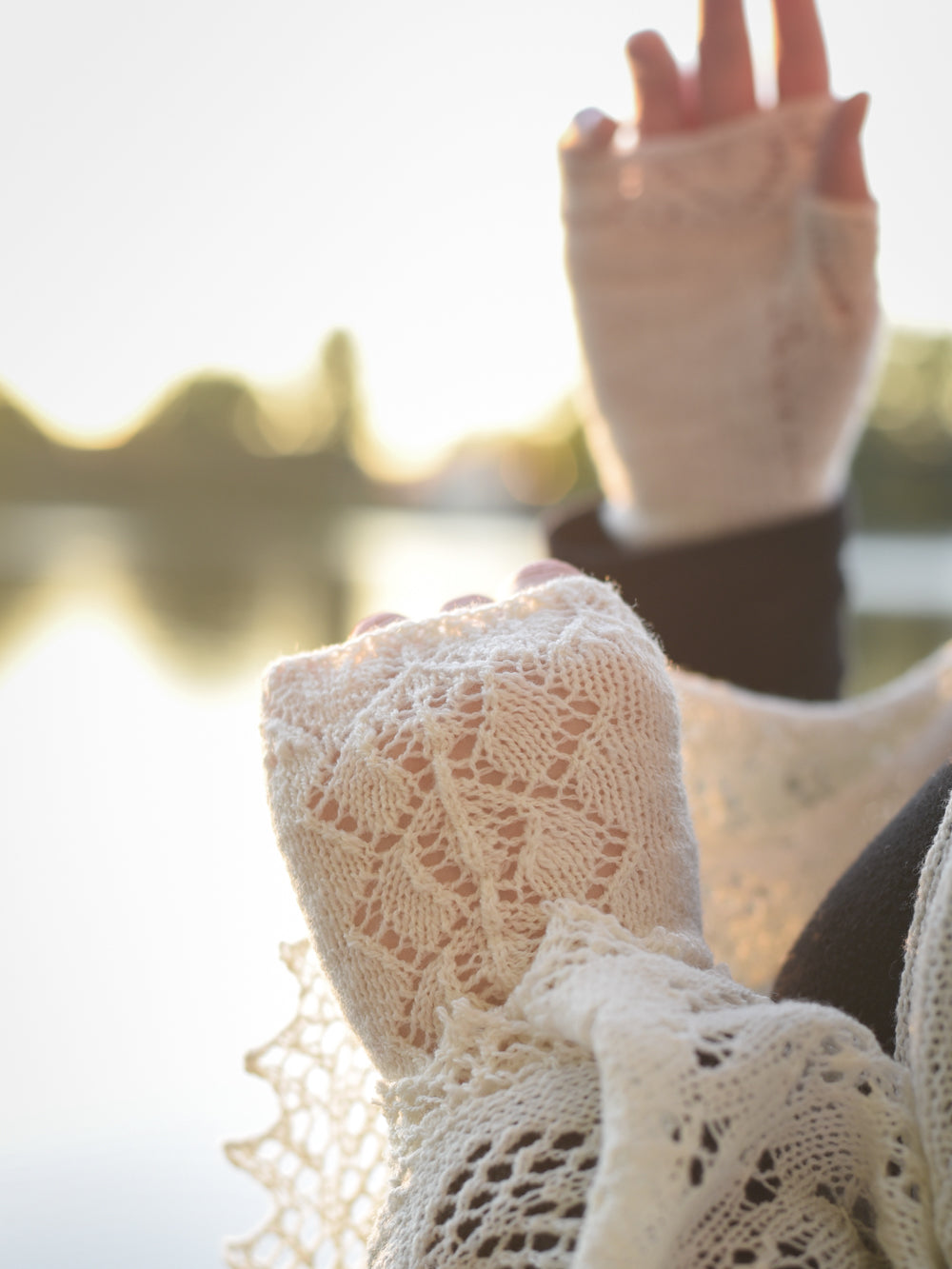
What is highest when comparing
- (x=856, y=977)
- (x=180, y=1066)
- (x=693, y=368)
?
(x=693, y=368)

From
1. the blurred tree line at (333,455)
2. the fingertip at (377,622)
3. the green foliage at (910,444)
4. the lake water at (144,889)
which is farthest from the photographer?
the blurred tree line at (333,455)

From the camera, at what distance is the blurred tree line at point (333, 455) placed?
2717 millimetres

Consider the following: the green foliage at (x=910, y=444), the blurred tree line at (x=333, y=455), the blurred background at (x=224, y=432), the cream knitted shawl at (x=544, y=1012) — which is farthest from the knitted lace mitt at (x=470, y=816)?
the blurred tree line at (x=333, y=455)

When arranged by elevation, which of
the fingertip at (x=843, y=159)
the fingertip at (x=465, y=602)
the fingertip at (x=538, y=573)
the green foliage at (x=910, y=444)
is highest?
the fingertip at (x=843, y=159)

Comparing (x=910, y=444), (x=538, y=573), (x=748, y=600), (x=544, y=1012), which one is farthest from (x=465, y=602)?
(x=910, y=444)

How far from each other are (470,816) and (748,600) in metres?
0.42

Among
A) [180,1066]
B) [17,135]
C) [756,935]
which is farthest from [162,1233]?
[17,135]

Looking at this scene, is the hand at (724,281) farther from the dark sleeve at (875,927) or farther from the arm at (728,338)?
the dark sleeve at (875,927)

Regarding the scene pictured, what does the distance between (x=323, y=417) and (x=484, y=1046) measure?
9.81ft

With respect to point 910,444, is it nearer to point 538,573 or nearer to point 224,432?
point 224,432

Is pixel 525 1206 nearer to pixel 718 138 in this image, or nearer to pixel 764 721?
pixel 764 721

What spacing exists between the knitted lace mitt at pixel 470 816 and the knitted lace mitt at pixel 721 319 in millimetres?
412

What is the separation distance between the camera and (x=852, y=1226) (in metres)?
0.25

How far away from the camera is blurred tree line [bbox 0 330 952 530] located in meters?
2.72
